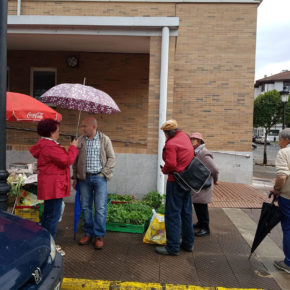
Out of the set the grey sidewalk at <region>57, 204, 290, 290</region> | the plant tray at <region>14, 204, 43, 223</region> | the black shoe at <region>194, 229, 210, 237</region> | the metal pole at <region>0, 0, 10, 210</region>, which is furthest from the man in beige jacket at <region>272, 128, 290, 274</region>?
the plant tray at <region>14, 204, 43, 223</region>

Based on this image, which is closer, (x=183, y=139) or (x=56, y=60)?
(x=183, y=139)

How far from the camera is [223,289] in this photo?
3.26 meters

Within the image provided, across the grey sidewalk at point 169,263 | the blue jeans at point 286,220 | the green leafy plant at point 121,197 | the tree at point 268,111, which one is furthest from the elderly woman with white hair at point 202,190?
the tree at point 268,111

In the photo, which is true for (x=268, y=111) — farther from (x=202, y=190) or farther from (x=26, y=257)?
(x=26, y=257)

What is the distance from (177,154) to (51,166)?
1533mm

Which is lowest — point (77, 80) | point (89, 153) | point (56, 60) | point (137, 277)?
point (137, 277)

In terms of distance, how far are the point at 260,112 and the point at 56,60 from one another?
1398cm

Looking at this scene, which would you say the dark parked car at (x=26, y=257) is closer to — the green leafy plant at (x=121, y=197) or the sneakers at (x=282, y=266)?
the sneakers at (x=282, y=266)

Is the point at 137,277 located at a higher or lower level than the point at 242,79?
lower

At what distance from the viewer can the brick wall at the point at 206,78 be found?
9.40 metres

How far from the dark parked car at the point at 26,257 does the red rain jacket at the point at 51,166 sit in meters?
0.71

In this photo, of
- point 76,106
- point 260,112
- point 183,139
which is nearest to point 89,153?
point 76,106

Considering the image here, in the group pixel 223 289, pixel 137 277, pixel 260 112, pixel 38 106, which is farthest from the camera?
pixel 260 112

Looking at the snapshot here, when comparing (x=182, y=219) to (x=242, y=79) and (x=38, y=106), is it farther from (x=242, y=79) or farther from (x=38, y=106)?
(x=242, y=79)
